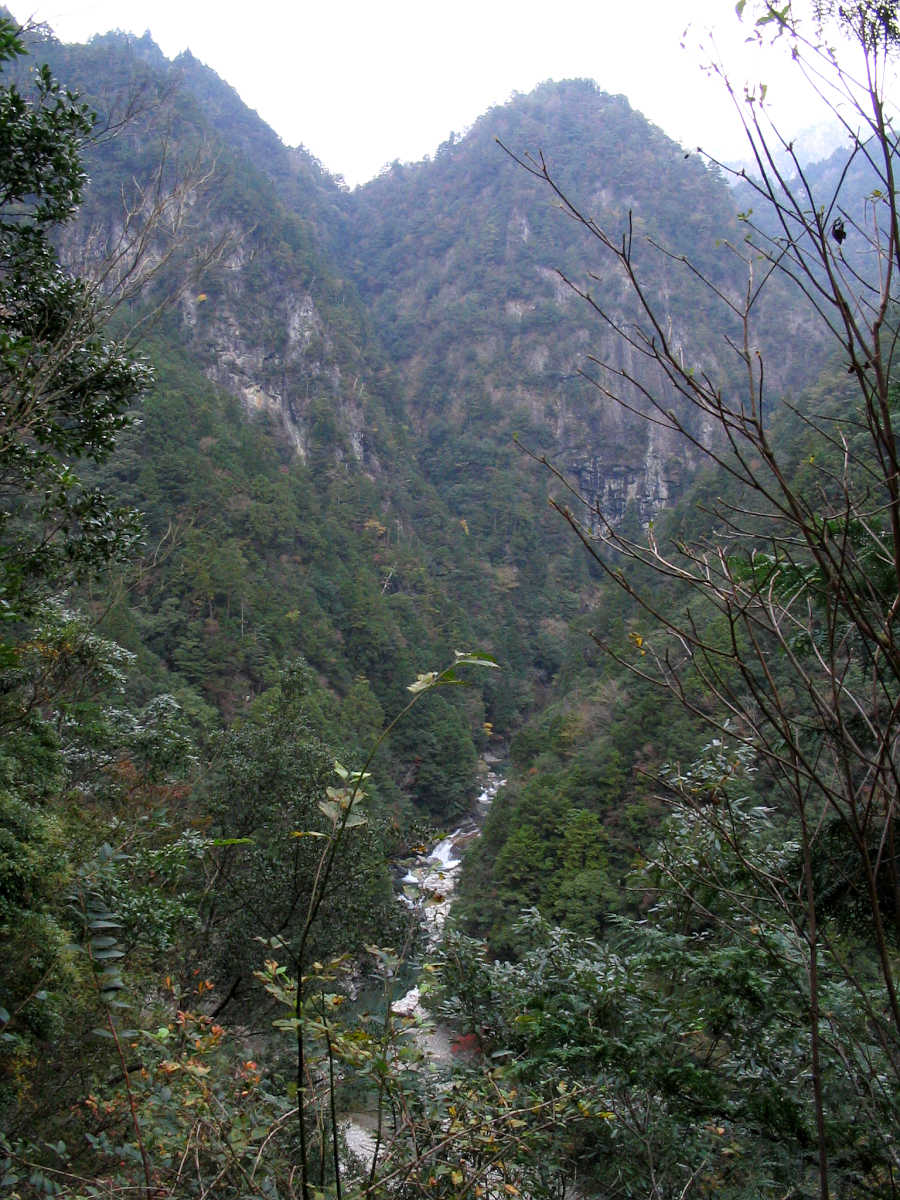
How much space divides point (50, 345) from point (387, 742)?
25.7m

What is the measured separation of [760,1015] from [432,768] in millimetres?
27531

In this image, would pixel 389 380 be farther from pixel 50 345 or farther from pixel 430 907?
pixel 430 907

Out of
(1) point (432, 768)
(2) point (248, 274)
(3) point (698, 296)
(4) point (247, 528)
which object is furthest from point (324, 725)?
(3) point (698, 296)

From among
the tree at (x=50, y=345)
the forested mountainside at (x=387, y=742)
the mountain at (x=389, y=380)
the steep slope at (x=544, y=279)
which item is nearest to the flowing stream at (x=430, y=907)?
the forested mountainside at (x=387, y=742)

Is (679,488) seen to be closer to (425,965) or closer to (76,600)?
(76,600)

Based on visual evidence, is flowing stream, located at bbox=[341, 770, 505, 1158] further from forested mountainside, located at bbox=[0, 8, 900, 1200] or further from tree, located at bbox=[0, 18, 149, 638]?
tree, located at bbox=[0, 18, 149, 638]

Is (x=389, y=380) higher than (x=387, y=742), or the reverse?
(x=389, y=380)

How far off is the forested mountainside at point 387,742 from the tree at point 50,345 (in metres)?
0.02

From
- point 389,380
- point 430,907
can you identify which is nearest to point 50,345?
point 430,907

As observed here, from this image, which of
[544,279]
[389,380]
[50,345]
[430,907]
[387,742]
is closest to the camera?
[430,907]

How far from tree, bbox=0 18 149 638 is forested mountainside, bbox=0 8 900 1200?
0.02 meters

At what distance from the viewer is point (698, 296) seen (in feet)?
243

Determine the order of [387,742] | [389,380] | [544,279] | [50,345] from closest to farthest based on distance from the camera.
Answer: [50,345] → [387,742] → [389,380] → [544,279]

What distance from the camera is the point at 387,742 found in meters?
28.0
